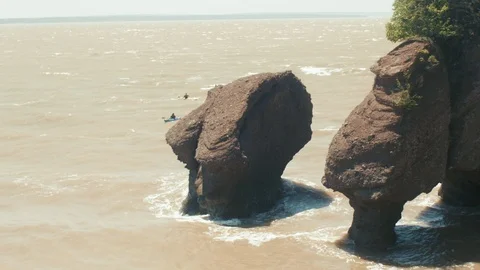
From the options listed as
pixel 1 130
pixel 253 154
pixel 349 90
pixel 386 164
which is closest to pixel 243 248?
pixel 253 154

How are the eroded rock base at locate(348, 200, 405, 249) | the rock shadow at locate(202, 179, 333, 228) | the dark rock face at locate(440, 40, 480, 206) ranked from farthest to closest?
the rock shadow at locate(202, 179, 333, 228) → the eroded rock base at locate(348, 200, 405, 249) → the dark rock face at locate(440, 40, 480, 206)

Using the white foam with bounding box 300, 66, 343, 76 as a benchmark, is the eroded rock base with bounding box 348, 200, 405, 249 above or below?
above

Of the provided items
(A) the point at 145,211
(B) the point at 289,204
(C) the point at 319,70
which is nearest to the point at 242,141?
(B) the point at 289,204

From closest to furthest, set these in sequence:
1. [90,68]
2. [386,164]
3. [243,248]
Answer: [386,164] → [243,248] → [90,68]

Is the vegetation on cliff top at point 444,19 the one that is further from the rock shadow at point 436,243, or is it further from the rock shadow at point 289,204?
the rock shadow at point 289,204

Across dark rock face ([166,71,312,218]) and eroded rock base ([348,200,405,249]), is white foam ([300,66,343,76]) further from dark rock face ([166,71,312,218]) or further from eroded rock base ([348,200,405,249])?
eroded rock base ([348,200,405,249])

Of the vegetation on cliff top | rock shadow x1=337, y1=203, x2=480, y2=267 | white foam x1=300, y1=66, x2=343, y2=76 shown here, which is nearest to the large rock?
the vegetation on cliff top

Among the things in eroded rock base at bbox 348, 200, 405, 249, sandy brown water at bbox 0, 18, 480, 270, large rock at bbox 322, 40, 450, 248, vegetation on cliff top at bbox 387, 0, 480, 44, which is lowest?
sandy brown water at bbox 0, 18, 480, 270

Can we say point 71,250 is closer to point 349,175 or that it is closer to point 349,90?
point 349,175
